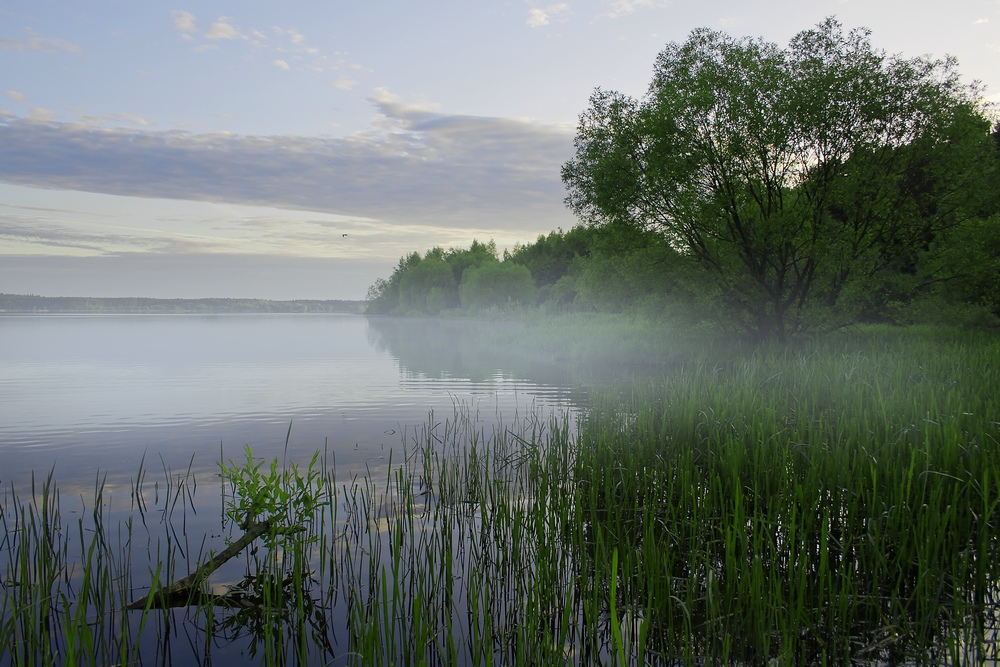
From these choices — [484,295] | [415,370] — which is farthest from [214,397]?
[484,295]

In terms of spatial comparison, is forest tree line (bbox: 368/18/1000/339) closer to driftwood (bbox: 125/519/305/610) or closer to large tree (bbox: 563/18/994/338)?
large tree (bbox: 563/18/994/338)

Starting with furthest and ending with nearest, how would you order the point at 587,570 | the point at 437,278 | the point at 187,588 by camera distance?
1. the point at 437,278
2. the point at 187,588
3. the point at 587,570

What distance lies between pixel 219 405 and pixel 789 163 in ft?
71.1

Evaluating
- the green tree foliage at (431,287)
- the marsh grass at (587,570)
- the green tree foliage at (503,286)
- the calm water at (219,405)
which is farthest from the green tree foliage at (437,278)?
the marsh grass at (587,570)

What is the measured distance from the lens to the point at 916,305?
2661 cm

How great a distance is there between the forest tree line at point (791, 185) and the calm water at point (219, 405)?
26.9 ft

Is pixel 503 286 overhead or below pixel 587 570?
overhead

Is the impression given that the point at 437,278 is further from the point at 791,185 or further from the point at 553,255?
the point at 791,185

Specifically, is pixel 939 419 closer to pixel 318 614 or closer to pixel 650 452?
pixel 650 452

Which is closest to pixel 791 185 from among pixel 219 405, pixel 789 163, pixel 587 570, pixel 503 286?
pixel 789 163

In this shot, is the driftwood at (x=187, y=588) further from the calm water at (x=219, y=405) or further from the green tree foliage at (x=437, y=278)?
the green tree foliage at (x=437, y=278)

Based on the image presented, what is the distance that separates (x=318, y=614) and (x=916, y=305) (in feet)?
94.5

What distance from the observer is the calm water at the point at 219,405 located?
446 inches

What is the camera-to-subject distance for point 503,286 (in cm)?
9456
